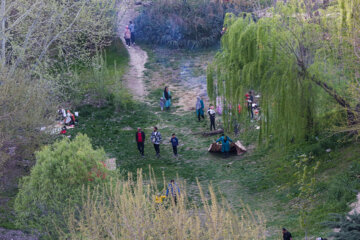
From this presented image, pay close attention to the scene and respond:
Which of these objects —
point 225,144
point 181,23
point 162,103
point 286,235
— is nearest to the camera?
point 286,235

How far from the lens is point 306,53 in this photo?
47.3ft

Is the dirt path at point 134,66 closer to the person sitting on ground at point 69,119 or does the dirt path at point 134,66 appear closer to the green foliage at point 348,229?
the person sitting on ground at point 69,119

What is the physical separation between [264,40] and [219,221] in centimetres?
827

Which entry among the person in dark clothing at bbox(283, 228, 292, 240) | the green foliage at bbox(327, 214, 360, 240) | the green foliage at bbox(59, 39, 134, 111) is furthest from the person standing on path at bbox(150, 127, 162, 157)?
the green foliage at bbox(327, 214, 360, 240)

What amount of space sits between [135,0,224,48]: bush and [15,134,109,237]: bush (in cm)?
2159

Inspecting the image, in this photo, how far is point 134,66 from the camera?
99.3 feet

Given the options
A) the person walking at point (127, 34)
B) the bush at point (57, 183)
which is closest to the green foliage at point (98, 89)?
the person walking at point (127, 34)

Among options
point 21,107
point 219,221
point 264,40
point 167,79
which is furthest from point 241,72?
point 167,79

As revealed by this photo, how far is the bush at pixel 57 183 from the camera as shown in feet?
38.3

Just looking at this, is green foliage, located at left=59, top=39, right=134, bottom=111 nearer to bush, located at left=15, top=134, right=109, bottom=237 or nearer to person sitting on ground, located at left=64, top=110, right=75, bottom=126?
person sitting on ground, located at left=64, top=110, right=75, bottom=126

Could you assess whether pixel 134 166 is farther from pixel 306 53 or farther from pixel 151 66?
pixel 151 66

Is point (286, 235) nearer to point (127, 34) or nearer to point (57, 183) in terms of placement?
point (57, 183)

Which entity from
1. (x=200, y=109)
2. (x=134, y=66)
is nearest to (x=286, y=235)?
(x=200, y=109)

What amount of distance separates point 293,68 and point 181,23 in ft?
65.6
